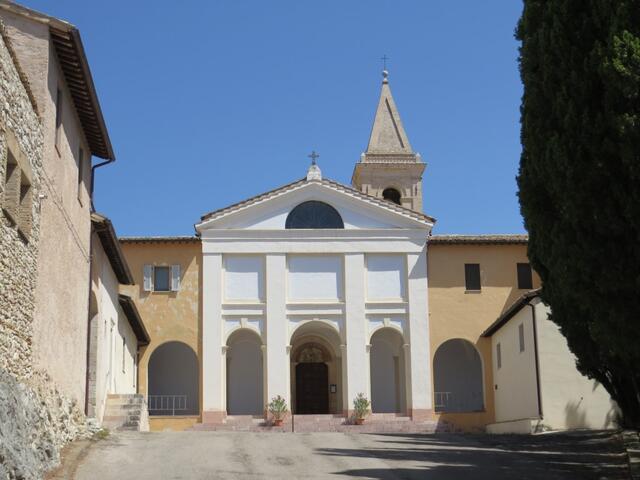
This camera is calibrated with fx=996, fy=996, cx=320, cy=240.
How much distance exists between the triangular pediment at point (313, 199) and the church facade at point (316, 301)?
4 cm

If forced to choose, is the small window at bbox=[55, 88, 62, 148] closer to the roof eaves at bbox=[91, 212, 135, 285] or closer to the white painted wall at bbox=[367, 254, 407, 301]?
the roof eaves at bbox=[91, 212, 135, 285]

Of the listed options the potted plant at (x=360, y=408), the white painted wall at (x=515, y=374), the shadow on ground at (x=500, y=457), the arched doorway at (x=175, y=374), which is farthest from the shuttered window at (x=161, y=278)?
the shadow on ground at (x=500, y=457)

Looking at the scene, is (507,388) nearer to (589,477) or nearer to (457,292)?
(457,292)

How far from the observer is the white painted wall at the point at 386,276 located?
4156cm

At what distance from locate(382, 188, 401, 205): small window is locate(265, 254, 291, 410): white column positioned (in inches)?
532

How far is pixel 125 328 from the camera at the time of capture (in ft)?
115

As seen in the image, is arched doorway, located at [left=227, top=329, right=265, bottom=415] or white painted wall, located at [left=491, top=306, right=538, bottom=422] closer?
white painted wall, located at [left=491, top=306, right=538, bottom=422]

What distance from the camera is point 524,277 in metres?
42.5

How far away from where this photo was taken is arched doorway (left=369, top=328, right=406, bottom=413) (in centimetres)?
4253

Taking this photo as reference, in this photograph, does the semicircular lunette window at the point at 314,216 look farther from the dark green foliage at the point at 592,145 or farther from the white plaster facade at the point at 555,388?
the dark green foliage at the point at 592,145

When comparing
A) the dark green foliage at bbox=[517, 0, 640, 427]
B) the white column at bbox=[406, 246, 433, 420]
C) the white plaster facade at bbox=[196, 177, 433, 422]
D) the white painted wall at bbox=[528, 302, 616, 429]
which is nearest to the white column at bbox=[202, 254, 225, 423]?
the white plaster facade at bbox=[196, 177, 433, 422]

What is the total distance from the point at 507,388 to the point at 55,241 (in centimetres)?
2402

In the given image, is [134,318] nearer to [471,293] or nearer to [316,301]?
[316,301]

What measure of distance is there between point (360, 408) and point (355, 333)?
3316mm
